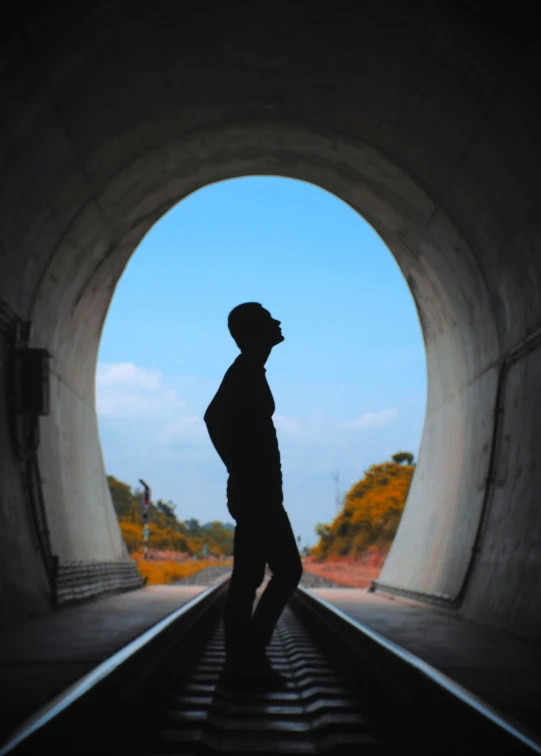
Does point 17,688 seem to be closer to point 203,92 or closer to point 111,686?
point 111,686

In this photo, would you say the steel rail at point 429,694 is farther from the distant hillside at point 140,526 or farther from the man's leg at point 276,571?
the distant hillside at point 140,526

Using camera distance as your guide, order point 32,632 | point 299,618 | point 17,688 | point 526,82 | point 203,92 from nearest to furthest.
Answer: point 17,688, point 526,82, point 32,632, point 203,92, point 299,618

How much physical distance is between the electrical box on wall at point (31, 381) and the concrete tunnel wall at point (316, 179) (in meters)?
0.24

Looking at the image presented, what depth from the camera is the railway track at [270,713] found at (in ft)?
9.53

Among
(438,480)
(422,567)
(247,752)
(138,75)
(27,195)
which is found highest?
(138,75)

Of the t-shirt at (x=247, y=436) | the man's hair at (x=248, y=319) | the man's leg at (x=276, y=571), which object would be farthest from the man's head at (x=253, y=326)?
the man's leg at (x=276, y=571)

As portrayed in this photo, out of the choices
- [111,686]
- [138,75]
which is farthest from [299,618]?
[111,686]

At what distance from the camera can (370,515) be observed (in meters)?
50.7

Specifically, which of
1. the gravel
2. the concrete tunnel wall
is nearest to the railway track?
the concrete tunnel wall

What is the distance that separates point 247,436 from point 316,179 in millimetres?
7952

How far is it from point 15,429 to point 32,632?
2.21 metres

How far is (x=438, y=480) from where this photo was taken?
11992 millimetres

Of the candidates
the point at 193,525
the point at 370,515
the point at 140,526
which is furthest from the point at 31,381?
the point at 193,525

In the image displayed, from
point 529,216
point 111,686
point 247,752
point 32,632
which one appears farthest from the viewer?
point 529,216
